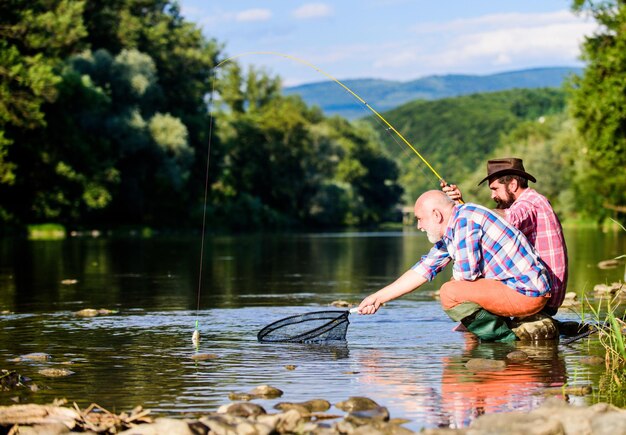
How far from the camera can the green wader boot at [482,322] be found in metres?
10.6

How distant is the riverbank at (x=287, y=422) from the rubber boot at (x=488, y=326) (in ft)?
10.6

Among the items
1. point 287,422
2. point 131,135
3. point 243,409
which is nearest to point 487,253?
point 243,409

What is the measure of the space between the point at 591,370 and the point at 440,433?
3110 mm

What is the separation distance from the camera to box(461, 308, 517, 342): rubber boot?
10.7 m

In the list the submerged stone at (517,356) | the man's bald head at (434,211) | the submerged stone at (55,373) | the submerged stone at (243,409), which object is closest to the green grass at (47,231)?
the man's bald head at (434,211)

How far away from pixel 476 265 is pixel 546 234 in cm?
102

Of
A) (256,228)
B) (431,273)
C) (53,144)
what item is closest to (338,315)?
(431,273)

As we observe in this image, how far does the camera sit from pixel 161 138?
194 ft

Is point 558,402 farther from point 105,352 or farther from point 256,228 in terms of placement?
point 256,228

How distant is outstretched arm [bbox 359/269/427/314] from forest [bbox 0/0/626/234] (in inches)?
1036

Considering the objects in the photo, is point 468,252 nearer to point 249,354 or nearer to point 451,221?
point 451,221

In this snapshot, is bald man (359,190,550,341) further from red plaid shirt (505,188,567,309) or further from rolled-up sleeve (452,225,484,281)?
red plaid shirt (505,188,567,309)

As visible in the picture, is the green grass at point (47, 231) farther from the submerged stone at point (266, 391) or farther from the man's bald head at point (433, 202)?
the submerged stone at point (266, 391)

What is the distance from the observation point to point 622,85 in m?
39.3
